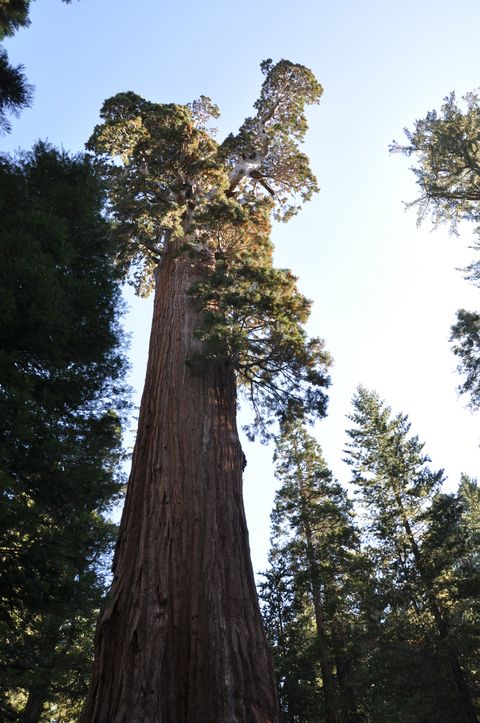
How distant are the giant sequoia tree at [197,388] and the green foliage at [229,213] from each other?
3 centimetres

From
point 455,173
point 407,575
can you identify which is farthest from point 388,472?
point 455,173

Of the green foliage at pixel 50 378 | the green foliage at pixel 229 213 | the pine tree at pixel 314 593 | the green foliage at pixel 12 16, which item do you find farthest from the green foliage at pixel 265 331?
the pine tree at pixel 314 593

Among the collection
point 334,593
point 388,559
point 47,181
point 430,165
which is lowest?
point 334,593

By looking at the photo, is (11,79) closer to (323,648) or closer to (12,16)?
(12,16)

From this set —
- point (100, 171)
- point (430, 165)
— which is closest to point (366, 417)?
point (430, 165)

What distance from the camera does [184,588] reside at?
3.93m

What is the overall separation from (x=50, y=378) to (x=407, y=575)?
12.9 metres

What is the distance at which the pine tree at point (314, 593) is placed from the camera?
12.4 meters

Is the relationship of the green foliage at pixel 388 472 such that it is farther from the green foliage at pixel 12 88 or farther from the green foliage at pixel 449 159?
the green foliage at pixel 12 88

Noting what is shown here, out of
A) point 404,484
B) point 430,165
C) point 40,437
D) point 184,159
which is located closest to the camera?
point 40,437

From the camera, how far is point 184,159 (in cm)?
1062

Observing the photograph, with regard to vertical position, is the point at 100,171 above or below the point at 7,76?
above

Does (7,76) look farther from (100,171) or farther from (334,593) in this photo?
(334,593)

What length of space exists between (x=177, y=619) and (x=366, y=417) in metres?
17.1
